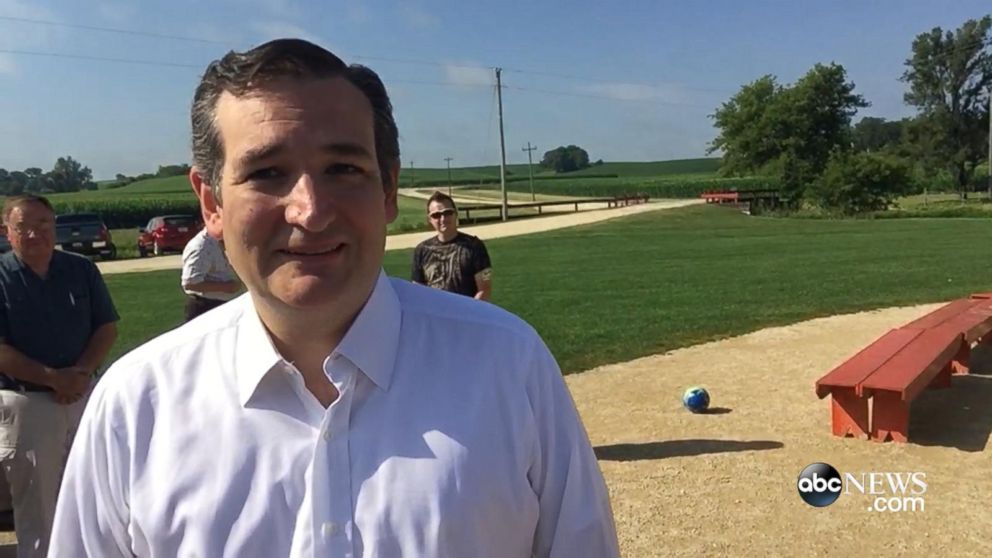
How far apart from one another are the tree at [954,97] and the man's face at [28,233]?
281 ft

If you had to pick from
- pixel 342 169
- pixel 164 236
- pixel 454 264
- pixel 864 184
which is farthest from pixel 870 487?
pixel 864 184

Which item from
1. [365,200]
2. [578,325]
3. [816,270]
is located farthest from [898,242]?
[365,200]

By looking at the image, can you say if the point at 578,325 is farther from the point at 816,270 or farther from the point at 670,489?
the point at 816,270

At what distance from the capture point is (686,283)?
16.5 metres

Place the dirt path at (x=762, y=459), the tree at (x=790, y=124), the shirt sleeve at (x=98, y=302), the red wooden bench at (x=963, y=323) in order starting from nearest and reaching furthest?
the dirt path at (x=762, y=459), the shirt sleeve at (x=98, y=302), the red wooden bench at (x=963, y=323), the tree at (x=790, y=124)

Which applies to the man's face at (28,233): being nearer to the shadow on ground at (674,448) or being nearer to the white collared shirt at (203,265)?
the white collared shirt at (203,265)

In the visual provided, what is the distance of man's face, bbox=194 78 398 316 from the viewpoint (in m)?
1.50

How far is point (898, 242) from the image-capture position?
82.9 ft

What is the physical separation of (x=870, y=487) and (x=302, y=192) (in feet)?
16.4

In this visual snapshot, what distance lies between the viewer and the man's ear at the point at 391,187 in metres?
1.65

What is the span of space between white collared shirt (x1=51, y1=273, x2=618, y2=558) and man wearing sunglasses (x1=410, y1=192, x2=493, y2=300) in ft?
14.8

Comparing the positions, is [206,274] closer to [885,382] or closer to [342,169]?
[885,382]

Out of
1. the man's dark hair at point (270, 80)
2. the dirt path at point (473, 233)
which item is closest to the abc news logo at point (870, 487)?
the man's dark hair at point (270, 80)

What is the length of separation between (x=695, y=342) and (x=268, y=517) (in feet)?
30.7
